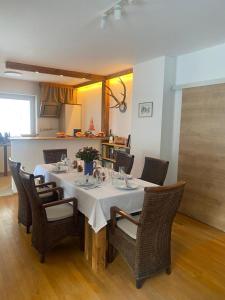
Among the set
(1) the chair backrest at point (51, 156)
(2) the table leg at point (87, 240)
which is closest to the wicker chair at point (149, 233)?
(2) the table leg at point (87, 240)

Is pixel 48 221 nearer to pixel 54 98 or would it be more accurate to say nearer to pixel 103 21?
pixel 103 21

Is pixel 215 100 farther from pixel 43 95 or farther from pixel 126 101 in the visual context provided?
pixel 43 95

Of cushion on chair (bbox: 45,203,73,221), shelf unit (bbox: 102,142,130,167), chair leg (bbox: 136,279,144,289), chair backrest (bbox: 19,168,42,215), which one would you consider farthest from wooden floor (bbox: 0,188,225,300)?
shelf unit (bbox: 102,142,130,167)

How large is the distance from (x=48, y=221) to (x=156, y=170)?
158 cm

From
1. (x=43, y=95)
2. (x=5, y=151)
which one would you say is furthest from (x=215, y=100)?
(x=5, y=151)

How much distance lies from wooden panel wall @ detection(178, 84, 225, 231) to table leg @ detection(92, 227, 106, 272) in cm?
181

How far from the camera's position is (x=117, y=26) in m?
2.58

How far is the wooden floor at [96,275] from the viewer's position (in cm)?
195

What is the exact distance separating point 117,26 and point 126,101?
7.85 feet

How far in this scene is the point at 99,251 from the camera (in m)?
2.23

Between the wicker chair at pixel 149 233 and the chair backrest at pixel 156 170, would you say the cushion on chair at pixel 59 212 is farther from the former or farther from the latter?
the chair backrest at pixel 156 170

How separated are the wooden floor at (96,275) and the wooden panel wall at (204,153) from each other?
60cm

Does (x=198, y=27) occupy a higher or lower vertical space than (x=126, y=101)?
higher

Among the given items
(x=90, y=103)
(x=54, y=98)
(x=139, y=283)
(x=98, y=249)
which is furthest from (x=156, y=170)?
(x=54, y=98)
